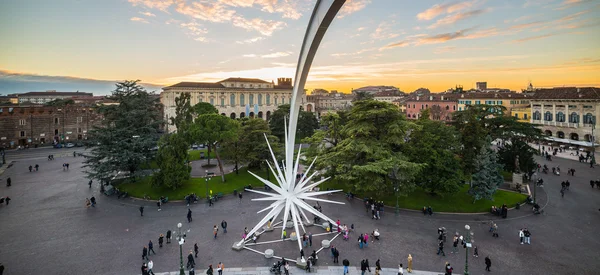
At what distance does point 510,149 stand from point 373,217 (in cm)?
1784

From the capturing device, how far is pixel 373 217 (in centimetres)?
2123


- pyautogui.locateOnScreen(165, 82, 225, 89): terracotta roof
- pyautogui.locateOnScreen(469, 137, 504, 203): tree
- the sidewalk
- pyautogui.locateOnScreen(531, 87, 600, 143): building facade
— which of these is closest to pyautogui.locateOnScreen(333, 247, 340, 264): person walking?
the sidewalk

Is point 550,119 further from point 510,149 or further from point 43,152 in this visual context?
Answer: point 43,152

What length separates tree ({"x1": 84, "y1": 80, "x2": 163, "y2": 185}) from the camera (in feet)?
91.2

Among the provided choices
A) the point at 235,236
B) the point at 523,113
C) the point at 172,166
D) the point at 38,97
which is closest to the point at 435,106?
the point at 523,113

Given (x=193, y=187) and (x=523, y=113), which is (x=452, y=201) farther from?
(x=523, y=113)

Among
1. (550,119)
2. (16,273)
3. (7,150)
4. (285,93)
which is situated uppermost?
(285,93)

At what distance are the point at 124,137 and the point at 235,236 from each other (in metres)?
17.9

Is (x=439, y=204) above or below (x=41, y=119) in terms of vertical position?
below

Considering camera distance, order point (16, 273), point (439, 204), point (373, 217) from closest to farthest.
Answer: point (16, 273) → point (373, 217) → point (439, 204)

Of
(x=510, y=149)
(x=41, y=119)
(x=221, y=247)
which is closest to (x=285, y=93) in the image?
(x=41, y=119)

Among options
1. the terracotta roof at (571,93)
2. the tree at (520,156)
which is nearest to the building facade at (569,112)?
the terracotta roof at (571,93)

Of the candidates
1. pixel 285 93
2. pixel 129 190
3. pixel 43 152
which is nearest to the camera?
pixel 129 190

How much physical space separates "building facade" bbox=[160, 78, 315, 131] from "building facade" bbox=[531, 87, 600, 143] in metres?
52.9
